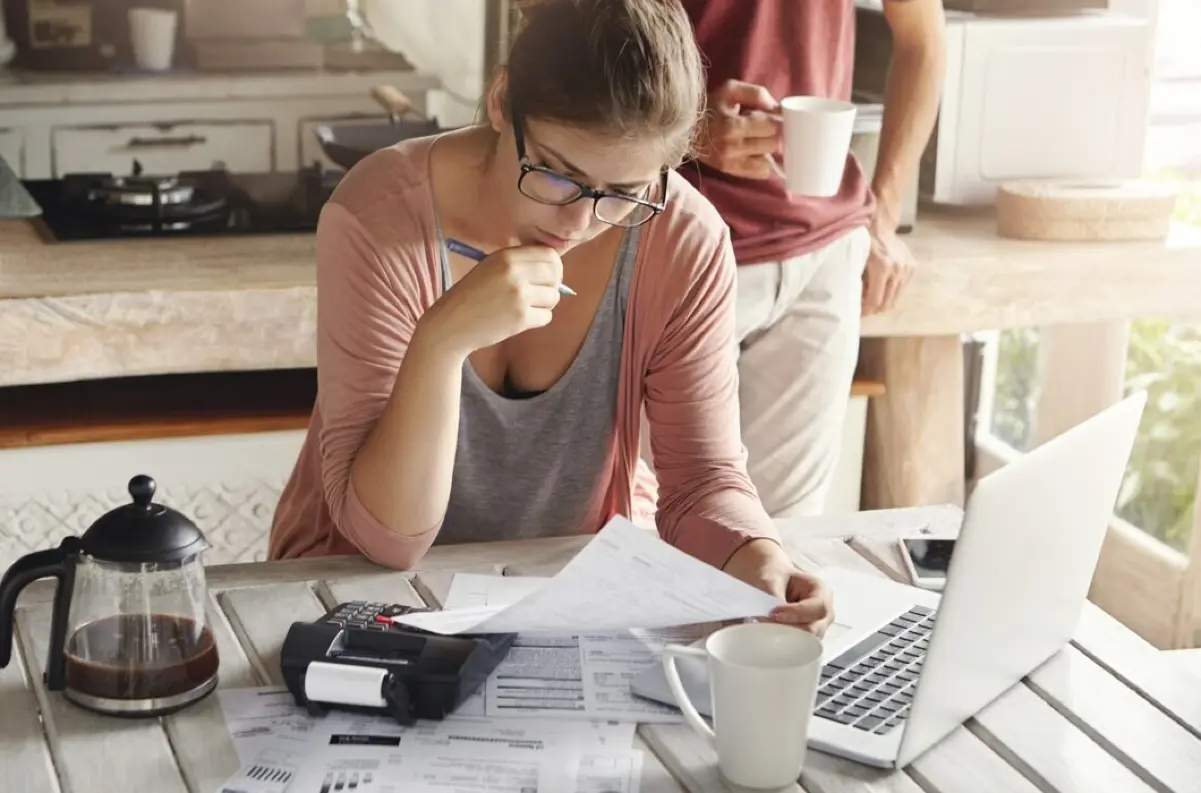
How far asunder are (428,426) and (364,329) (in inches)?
4.9

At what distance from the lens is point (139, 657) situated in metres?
1.16

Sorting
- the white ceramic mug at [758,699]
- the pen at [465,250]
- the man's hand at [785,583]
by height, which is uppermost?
the pen at [465,250]

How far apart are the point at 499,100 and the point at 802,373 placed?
1.00m

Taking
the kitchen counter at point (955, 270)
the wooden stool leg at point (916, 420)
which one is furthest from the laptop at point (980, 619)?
the wooden stool leg at point (916, 420)

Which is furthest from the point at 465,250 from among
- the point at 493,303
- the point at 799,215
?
the point at 799,215

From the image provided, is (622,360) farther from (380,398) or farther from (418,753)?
(418,753)

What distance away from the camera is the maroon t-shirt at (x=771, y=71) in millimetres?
2133

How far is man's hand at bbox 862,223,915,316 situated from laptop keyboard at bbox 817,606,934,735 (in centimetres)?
122

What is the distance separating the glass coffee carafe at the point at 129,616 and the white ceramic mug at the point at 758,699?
1.19 ft

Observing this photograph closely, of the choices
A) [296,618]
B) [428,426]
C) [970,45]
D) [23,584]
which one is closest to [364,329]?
[428,426]

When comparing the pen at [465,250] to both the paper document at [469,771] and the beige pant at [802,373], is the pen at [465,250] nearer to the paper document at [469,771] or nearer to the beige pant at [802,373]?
the paper document at [469,771]

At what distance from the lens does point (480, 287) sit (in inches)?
54.0

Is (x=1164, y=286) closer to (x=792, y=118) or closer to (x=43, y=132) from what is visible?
(x=792, y=118)

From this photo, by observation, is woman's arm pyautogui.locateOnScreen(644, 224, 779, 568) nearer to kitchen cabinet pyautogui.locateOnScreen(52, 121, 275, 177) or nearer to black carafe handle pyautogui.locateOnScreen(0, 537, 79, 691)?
black carafe handle pyautogui.locateOnScreen(0, 537, 79, 691)
